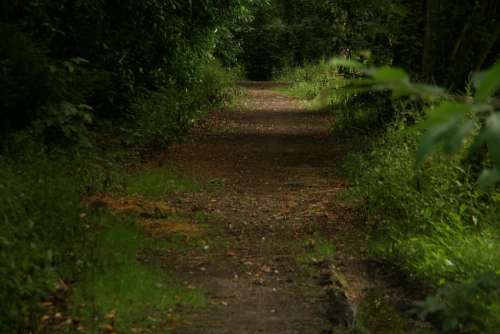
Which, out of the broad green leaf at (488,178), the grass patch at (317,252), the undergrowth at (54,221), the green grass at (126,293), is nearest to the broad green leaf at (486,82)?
the broad green leaf at (488,178)

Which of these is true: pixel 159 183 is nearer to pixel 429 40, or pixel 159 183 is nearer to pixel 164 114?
pixel 429 40

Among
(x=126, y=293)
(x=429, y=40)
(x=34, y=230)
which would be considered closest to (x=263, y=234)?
(x=126, y=293)

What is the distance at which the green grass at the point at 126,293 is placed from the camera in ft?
17.9

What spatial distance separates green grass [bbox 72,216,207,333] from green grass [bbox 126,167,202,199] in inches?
117

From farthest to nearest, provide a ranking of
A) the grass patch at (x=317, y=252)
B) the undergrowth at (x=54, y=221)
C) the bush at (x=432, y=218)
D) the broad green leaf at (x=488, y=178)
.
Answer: the grass patch at (x=317, y=252) < the bush at (x=432, y=218) < the undergrowth at (x=54, y=221) < the broad green leaf at (x=488, y=178)

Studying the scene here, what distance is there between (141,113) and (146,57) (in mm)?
2454

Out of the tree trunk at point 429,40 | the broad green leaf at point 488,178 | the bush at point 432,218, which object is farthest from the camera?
the tree trunk at point 429,40

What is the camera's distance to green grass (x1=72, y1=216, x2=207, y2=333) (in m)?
5.45

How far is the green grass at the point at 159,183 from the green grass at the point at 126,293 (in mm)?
2971

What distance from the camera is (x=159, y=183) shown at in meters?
11.2

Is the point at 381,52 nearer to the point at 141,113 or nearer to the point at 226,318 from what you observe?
the point at 141,113

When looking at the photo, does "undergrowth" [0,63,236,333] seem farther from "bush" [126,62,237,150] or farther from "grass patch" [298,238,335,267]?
"bush" [126,62,237,150]

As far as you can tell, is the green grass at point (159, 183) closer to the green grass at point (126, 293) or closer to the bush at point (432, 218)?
the bush at point (432, 218)

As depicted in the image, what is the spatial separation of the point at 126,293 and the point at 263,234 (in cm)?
281
